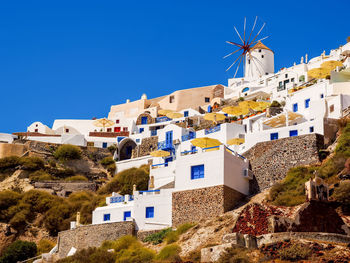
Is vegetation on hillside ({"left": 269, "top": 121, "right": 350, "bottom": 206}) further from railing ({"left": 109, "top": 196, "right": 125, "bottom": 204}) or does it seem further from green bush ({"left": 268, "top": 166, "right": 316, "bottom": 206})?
railing ({"left": 109, "top": 196, "right": 125, "bottom": 204})

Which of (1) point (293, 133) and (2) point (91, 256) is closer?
(2) point (91, 256)

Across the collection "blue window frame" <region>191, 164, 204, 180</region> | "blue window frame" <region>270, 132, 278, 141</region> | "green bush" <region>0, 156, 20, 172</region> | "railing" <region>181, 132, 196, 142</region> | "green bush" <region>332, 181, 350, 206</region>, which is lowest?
"green bush" <region>332, 181, 350, 206</region>

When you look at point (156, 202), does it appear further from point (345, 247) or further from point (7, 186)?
point (7, 186)

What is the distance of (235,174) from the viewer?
107 feet

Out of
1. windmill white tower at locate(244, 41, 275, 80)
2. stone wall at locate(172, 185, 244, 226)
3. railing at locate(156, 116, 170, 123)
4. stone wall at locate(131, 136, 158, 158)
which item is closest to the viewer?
stone wall at locate(172, 185, 244, 226)

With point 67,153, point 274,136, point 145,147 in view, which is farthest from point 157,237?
point 67,153

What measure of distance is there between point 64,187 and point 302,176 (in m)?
23.3

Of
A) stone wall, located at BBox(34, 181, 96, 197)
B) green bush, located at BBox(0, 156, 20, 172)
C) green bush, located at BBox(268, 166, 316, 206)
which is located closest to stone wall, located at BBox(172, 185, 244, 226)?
green bush, located at BBox(268, 166, 316, 206)

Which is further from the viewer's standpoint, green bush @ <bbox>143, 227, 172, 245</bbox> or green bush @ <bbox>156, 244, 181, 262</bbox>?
green bush @ <bbox>143, 227, 172, 245</bbox>

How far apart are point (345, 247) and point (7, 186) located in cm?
3505

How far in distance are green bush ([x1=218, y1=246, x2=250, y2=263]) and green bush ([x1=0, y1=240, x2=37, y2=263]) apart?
2101 centimetres

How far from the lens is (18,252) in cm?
3703

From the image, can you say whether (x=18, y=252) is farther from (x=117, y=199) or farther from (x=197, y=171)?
(x=197, y=171)

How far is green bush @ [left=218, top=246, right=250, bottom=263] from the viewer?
63.4 feet
